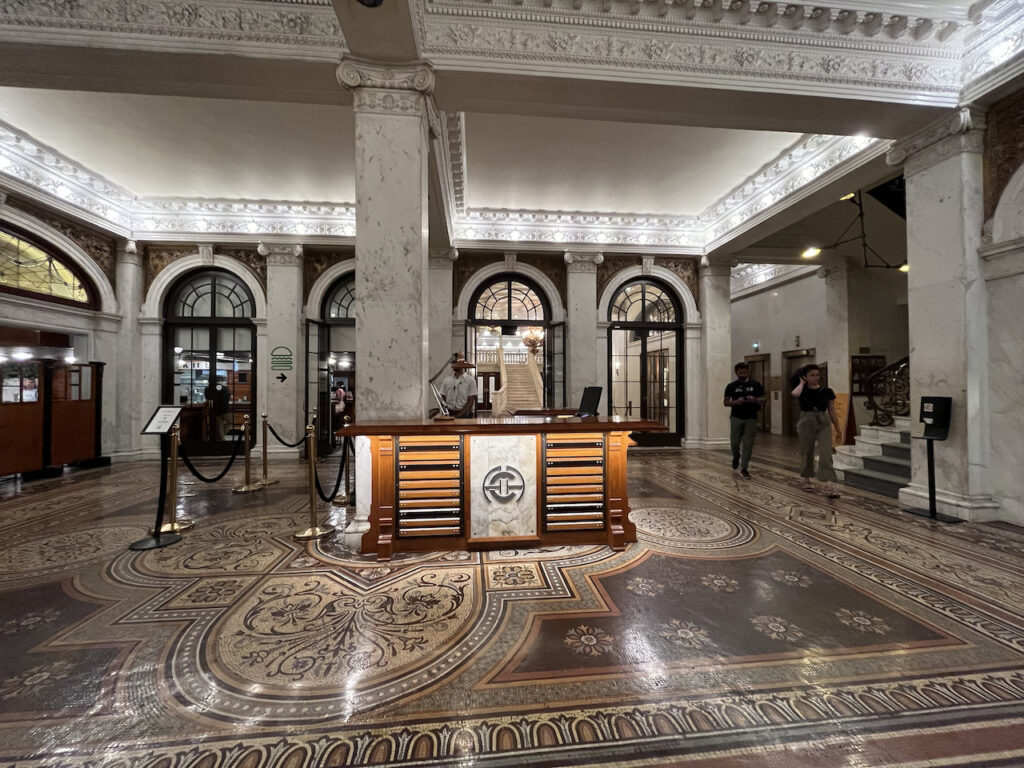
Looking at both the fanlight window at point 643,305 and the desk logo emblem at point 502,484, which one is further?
the fanlight window at point 643,305

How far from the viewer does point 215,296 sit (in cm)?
834

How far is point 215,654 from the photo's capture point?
2.08 m

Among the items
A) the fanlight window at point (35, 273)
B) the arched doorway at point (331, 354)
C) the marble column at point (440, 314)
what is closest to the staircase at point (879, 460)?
the marble column at point (440, 314)

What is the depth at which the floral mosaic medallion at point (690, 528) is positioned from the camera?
140 inches

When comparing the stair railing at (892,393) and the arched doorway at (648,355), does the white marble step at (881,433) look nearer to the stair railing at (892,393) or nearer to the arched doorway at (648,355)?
the stair railing at (892,393)

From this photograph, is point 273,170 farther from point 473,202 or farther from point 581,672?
point 581,672

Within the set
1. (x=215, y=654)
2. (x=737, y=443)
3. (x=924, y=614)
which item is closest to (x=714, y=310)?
(x=737, y=443)

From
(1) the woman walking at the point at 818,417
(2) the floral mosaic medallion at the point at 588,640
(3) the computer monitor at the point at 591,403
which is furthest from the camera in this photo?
(1) the woman walking at the point at 818,417

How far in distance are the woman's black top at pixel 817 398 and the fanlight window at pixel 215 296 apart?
972 cm

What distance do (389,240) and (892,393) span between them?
25.0 feet

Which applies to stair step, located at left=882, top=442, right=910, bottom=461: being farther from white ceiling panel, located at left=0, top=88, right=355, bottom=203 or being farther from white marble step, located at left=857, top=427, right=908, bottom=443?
white ceiling panel, located at left=0, top=88, right=355, bottom=203

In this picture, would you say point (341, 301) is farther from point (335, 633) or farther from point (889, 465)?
point (889, 465)

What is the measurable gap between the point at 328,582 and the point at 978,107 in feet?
24.9

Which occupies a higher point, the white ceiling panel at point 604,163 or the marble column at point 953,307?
the white ceiling panel at point 604,163
